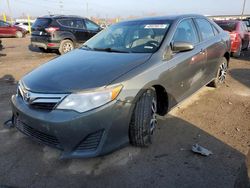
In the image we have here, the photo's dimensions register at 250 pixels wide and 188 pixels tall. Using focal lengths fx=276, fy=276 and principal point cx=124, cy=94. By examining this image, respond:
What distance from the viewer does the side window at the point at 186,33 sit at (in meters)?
A: 4.12

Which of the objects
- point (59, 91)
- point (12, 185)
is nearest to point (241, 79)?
point (59, 91)

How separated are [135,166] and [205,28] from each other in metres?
3.24

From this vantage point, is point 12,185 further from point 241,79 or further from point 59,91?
point 241,79

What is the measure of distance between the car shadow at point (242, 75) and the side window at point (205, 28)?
6.27 feet

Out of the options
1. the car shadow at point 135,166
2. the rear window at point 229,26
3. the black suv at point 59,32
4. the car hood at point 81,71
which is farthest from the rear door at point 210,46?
the black suv at point 59,32

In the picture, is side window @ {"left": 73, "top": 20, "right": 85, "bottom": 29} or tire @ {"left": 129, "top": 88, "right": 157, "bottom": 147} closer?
tire @ {"left": 129, "top": 88, "right": 157, "bottom": 147}

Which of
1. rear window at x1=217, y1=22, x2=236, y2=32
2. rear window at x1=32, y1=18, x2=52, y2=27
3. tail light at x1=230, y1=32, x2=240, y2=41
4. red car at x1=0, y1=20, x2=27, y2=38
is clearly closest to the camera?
tail light at x1=230, y1=32, x2=240, y2=41

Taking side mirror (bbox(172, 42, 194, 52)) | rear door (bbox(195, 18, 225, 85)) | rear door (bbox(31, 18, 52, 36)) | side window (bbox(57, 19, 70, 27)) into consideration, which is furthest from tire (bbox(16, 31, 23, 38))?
side mirror (bbox(172, 42, 194, 52))

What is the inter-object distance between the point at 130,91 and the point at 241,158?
154 centimetres

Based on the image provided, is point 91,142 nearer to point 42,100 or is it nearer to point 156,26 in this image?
point 42,100

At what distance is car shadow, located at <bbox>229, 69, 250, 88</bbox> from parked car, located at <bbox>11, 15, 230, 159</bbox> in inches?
109

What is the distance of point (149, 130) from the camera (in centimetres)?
344

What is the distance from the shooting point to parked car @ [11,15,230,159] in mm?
2785

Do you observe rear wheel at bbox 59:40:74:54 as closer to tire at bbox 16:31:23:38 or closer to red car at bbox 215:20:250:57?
red car at bbox 215:20:250:57
